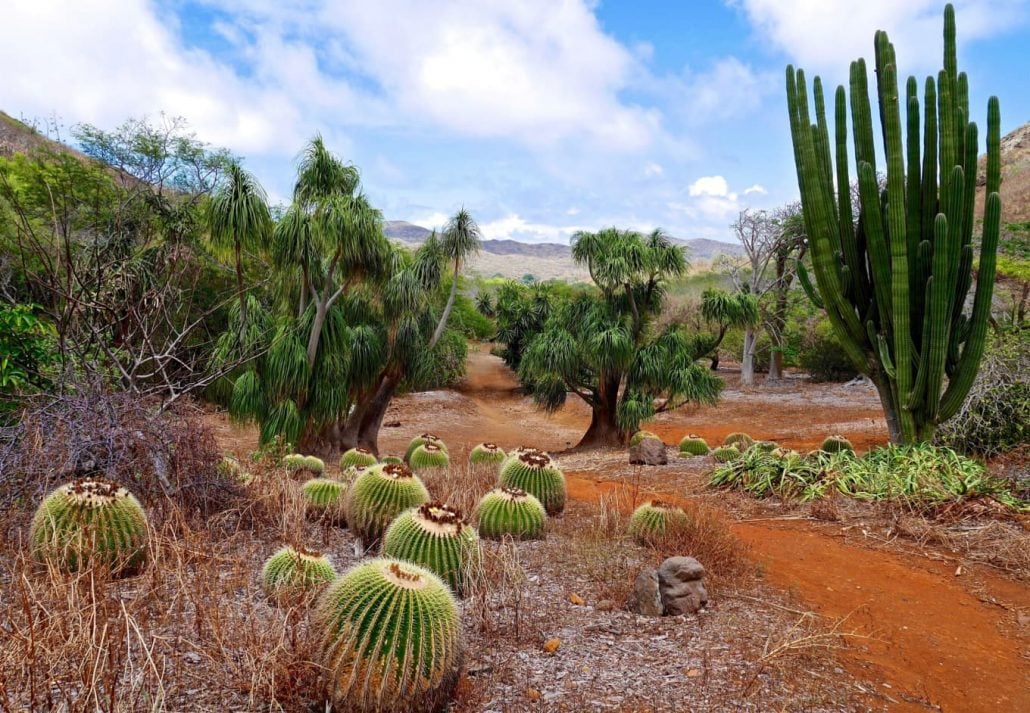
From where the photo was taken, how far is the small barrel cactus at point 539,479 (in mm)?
7023

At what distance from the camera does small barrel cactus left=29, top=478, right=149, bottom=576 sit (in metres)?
3.88

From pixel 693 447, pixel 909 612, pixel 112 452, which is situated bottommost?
pixel 693 447

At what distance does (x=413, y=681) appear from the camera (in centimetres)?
285

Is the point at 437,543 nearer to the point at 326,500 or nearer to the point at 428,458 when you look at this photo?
the point at 326,500

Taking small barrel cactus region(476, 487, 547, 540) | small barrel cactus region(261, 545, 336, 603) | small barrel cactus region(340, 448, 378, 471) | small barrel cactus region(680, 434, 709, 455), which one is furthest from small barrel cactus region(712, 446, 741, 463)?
small barrel cactus region(261, 545, 336, 603)

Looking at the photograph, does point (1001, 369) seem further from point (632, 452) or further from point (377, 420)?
point (377, 420)

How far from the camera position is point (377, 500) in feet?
18.1

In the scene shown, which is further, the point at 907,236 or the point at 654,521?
the point at 907,236

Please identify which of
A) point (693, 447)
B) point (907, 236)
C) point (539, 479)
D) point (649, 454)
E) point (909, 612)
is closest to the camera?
point (909, 612)

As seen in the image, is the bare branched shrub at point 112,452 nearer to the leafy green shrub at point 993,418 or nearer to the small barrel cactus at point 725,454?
the small barrel cactus at point 725,454

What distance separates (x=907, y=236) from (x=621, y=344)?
22.1 ft

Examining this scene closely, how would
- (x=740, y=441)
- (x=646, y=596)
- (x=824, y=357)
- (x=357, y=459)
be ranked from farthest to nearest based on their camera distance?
1. (x=824, y=357)
2. (x=740, y=441)
3. (x=357, y=459)
4. (x=646, y=596)

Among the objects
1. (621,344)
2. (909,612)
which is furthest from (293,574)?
(621,344)

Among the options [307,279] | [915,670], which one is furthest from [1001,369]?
[307,279]
